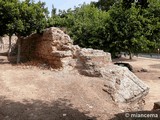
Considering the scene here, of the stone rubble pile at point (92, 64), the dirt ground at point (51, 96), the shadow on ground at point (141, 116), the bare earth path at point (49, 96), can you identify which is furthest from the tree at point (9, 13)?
the shadow on ground at point (141, 116)

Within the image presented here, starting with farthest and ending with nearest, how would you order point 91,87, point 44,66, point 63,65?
point 44,66
point 63,65
point 91,87

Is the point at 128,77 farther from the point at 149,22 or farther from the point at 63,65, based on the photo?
the point at 149,22

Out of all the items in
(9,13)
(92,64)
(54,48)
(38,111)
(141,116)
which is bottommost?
(38,111)

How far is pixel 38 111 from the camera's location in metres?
8.12

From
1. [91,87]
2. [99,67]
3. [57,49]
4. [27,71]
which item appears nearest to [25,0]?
[57,49]

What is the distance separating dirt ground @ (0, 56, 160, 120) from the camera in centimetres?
796

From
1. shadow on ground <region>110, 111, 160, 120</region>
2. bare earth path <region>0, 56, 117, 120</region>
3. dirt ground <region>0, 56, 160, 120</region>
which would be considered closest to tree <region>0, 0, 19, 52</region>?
dirt ground <region>0, 56, 160, 120</region>

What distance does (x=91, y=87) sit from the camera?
1092cm

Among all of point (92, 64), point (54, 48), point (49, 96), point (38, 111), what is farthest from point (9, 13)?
point (38, 111)

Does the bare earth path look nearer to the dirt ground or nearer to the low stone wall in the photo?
the dirt ground

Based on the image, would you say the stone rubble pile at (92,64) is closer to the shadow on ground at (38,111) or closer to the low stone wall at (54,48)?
the low stone wall at (54,48)

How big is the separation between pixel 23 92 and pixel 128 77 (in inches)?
193

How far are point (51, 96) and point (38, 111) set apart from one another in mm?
1537

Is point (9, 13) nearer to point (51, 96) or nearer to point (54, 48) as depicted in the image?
point (54, 48)
